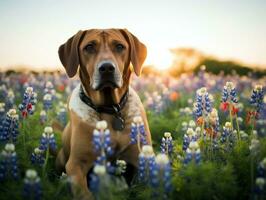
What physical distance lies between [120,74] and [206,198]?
6.29 ft

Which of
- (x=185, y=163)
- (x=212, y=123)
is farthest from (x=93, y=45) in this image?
(x=185, y=163)

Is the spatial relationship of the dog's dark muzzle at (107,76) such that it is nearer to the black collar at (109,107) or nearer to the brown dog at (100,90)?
the brown dog at (100,90)

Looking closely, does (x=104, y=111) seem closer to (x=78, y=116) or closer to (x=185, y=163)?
(x=78, y=116)

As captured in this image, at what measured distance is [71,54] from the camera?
5.78m

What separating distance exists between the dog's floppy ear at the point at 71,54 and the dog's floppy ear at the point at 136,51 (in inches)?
23.0

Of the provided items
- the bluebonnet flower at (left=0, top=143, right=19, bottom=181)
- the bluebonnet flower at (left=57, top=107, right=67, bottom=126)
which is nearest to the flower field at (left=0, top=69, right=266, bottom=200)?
the bluebonnet flower at (left=0, top=143, right=19, bottom=181)

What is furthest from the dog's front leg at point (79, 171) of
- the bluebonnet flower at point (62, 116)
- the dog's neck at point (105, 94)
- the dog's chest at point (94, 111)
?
the bluebonnet flower at point (62, 116)

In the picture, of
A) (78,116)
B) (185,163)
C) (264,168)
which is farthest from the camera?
(78,116)

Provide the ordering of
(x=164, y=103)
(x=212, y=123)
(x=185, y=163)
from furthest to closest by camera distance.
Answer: (x=164, y=103) → (x=212, y=123) → (x=185, y=163)

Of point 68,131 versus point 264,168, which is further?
point 68,131

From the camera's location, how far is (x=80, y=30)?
19.4 feet

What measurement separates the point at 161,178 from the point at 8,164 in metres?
1.41

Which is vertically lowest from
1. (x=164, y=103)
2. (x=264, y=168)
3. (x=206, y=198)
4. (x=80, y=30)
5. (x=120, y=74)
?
(x=164, y=103)

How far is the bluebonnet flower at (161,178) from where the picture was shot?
12.0ft
